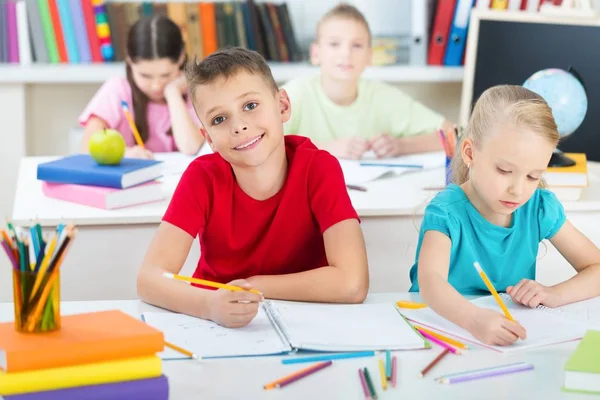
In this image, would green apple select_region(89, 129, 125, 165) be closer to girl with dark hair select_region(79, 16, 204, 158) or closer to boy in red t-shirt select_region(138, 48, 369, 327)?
boy in red t-shirt select_region(138, 48, 369, 327)

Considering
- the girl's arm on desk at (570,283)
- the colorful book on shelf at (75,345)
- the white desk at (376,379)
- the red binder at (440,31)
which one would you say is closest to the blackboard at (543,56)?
the red binder at (440,31)

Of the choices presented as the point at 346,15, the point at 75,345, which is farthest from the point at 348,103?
the point at 75,345

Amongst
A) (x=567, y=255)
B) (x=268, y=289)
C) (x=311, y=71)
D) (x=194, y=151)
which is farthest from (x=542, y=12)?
(x=268, y=289)

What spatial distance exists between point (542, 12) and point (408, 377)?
7.57ft

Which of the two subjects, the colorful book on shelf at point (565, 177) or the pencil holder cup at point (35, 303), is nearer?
the pencil holder cup at point (35, 303)

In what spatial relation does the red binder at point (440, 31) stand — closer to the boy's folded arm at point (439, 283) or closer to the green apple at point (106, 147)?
the green apple at point (106, 147)

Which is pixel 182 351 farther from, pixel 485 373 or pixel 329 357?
pixel 485 373

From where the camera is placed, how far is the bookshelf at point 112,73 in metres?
3.60

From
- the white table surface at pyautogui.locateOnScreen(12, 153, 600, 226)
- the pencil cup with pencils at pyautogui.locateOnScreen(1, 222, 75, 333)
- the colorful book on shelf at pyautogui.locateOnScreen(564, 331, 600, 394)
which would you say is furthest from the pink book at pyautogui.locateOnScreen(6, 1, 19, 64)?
the colorful book on shelf at pyautogui.locateOnScreen(564, 331, 600, 394)

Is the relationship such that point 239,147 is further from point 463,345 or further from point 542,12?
point 542,12

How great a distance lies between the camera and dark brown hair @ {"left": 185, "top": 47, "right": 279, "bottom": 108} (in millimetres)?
1746

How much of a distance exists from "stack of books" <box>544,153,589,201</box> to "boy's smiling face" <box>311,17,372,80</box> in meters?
0.91

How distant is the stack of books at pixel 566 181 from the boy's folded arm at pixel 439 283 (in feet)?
2.45

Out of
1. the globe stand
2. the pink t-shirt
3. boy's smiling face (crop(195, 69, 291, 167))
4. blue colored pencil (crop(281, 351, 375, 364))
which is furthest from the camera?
the pink t-shirt
